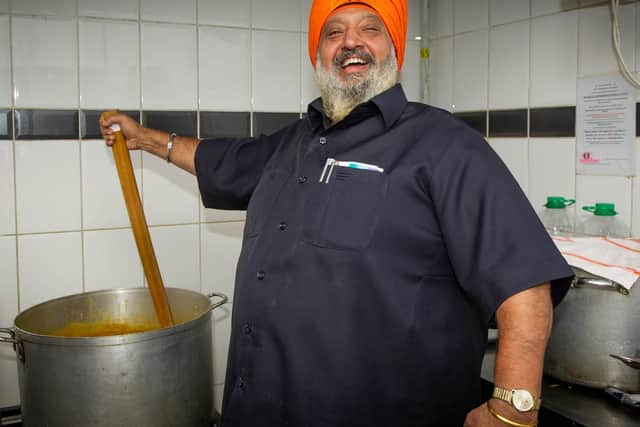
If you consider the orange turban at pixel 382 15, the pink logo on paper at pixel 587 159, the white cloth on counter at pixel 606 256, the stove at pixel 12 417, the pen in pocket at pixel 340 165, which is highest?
the orange turban at pixel 382 15

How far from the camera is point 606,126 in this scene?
158 cm

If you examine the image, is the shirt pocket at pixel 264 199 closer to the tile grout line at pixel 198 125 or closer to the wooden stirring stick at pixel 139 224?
the wooden stirring stick at pixel 139 224

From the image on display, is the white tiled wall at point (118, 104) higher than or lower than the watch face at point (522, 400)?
higher

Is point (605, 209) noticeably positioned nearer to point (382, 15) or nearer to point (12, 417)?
point (382, 15)

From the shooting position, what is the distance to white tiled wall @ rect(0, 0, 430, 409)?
1731mm

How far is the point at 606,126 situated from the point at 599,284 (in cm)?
55

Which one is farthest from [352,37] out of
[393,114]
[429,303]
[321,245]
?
[429,303]

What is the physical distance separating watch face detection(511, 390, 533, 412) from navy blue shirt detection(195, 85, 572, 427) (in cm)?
13

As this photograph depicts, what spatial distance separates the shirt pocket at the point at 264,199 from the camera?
1.29 m

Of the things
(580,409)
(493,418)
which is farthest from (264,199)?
(580,409)

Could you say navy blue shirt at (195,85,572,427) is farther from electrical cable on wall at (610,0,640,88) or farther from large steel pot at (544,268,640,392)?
electrical cable on wall at (610,0,640,88)

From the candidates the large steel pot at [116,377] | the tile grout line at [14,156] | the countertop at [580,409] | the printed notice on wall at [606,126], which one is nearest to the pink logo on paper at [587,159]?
the printed notice on wall at [606,126]

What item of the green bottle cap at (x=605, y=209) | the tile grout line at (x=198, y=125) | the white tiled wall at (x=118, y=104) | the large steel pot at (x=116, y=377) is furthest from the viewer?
the tile grout line at (x=198, y=125)

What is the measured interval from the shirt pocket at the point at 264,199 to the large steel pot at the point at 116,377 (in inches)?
10.1
